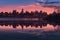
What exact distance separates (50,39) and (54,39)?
1.15 feet

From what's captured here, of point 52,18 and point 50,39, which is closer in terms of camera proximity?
point 50,39

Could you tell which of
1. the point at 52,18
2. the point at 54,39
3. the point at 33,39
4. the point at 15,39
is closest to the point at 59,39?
the point at 54,39

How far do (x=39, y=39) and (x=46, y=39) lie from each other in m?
0.54

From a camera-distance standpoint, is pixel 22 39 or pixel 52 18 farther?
pixel 52 18

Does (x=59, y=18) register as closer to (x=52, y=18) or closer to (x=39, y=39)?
(x=52, y=18)

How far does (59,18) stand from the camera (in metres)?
61.6

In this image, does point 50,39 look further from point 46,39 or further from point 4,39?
point 4,39

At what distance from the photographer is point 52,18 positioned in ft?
200

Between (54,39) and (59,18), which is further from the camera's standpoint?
(59,18)

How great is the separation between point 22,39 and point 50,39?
2.17 metres

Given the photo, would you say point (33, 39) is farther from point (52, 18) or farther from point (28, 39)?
point (52, 18)

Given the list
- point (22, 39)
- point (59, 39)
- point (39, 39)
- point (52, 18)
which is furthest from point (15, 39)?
point (52, 18)

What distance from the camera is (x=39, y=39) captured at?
2075cm

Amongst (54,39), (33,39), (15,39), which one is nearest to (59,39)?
(54,39)
